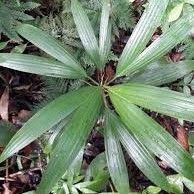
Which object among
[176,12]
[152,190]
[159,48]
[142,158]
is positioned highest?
[176,12]

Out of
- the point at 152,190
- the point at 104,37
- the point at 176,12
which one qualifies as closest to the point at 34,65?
the point at 104,37

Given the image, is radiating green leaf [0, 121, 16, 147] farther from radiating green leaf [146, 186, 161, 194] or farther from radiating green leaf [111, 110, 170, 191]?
radiating green leaf [146, 186, 161, 194]

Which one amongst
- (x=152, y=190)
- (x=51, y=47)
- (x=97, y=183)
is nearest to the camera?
(x=51, y=47)

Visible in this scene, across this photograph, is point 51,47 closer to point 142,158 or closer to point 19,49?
point 19,49

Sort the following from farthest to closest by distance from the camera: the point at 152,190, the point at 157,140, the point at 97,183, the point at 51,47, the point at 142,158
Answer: the point at 152,190 → the point at 97,183 → the point at 51,47 → the point at 142,158 → the point at 157,140

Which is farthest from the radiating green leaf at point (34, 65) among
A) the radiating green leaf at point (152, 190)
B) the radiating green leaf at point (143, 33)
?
the radiating green leaf at point (152, 190)

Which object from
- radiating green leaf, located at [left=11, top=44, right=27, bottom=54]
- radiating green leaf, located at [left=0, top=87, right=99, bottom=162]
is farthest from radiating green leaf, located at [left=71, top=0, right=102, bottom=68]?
radiating green leaf, located at [left=11, top=44, right=27, bottom=54]

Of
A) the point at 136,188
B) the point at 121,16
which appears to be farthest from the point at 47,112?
the point at 121,16

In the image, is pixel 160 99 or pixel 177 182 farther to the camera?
pixel 177 182

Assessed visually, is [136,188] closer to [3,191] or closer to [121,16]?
[3,191]
